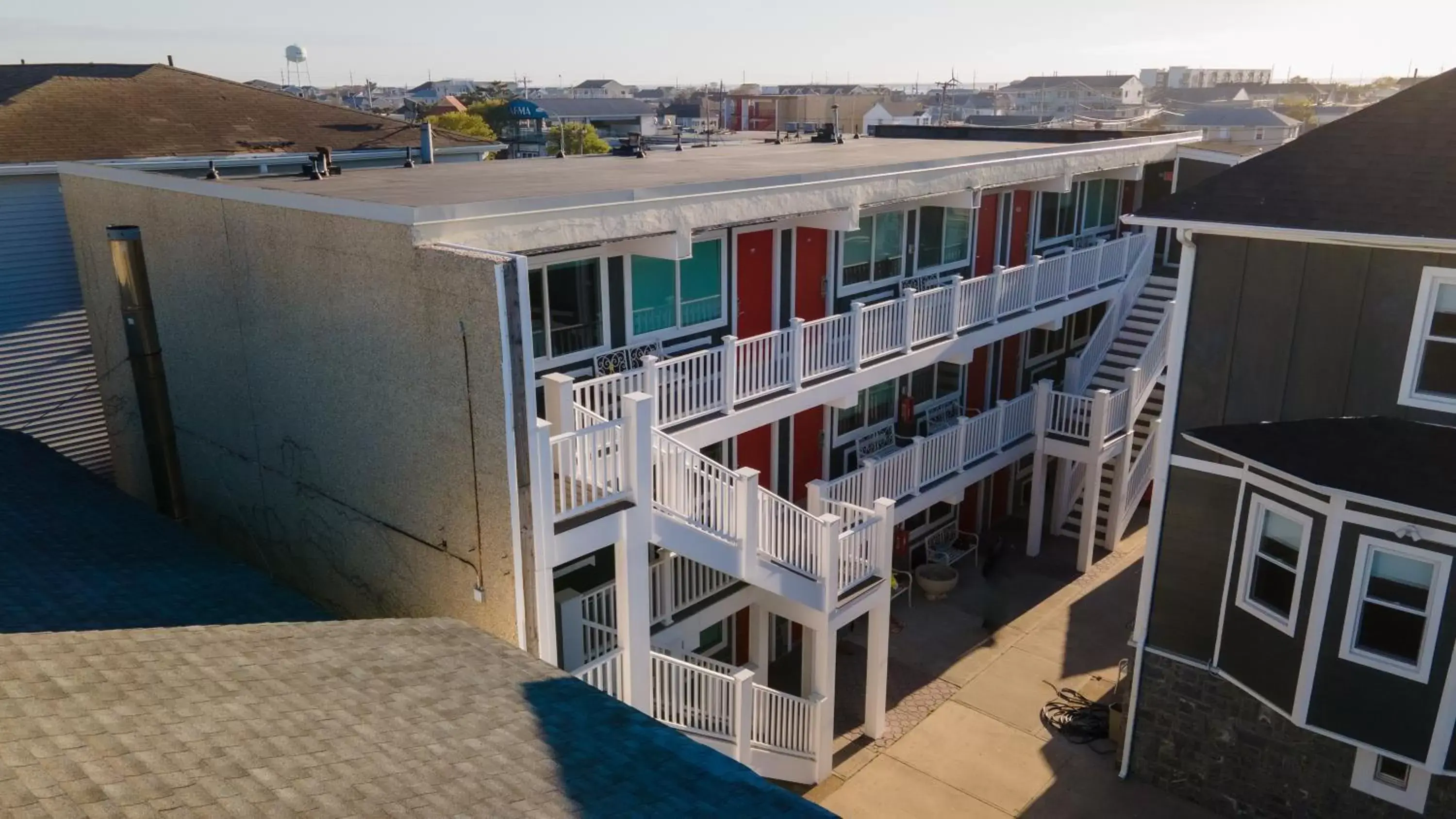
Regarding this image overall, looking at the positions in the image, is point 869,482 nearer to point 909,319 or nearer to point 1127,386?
point 909,319

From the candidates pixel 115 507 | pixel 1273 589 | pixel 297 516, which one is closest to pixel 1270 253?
pixel 1273 589

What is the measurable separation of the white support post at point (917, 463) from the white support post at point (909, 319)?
1.55m

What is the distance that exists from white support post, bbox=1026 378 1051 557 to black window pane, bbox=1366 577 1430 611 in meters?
8.22

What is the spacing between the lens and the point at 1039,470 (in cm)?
1928

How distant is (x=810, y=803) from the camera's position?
245 inches

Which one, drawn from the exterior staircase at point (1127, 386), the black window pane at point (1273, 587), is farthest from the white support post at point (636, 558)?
the exterior staircase at point (1127, 386)

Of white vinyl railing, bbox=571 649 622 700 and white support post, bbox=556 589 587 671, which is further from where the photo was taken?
white support post, bbox=556 589 587 671

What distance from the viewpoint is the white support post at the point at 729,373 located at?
39.4ft

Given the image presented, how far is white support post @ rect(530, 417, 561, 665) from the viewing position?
328 inches

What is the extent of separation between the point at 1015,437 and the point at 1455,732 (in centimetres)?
893

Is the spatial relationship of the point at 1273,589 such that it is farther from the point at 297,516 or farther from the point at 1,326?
the point at 1,326

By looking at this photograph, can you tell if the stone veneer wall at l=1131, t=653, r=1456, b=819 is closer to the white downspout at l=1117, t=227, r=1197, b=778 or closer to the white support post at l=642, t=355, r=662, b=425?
the white downspout at l=1117, t=227, r=1197, b=778

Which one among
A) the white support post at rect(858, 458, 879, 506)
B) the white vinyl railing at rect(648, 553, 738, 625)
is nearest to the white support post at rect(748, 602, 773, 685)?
the white vinyl railing at rect(648, 553, 738, 625)

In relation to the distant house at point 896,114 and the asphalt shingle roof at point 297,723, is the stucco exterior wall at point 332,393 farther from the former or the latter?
the distant house at point 896,114
